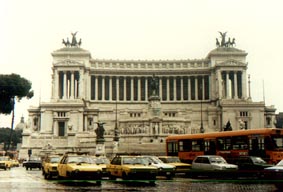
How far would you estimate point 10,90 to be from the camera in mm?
86750

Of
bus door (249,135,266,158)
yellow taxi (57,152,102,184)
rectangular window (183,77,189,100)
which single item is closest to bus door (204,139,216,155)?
bus door (249,135,266,158)

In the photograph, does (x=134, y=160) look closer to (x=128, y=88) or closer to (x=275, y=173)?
(x=275, y=173)

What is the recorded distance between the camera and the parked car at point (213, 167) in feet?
104

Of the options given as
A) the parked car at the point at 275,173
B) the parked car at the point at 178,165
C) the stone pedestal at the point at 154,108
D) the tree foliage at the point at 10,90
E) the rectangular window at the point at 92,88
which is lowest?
the parked car at the point at 178,165

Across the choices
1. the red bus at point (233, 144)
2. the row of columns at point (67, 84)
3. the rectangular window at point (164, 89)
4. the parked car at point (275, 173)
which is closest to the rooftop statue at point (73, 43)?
the row of columns at point (67, 84)

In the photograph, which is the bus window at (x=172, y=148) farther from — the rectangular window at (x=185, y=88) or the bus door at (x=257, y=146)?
the rectangular window at (x=185, y=88)

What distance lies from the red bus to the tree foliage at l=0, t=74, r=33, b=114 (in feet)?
154

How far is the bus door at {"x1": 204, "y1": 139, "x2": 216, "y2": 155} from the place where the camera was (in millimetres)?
42572

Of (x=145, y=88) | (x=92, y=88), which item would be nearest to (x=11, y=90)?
(x=92, y=88)

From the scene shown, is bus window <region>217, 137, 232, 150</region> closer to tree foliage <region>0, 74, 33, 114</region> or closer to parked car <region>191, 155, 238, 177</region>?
parked car <region>191, 155, 238, 177</region>

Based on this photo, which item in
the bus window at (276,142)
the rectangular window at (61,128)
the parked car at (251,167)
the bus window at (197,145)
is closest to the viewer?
the parked car at (251,167)

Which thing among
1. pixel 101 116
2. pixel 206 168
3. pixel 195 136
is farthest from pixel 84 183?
pixel 101 116

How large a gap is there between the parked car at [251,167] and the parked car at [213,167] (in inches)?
26.0

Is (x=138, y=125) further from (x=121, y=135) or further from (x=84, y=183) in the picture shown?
(x=84, y=183)
